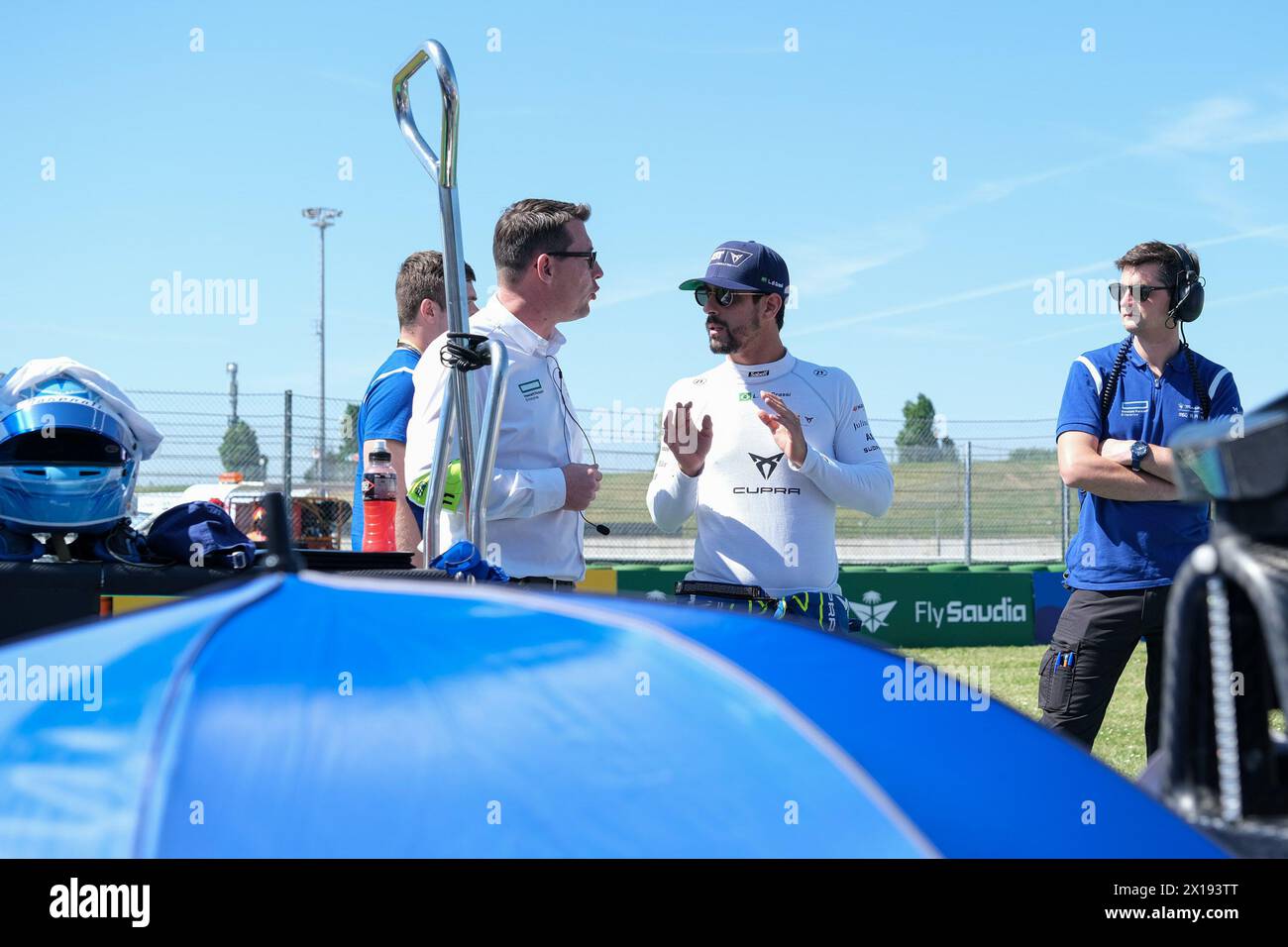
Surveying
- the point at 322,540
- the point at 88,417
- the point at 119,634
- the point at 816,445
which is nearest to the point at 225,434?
the point at 322,540

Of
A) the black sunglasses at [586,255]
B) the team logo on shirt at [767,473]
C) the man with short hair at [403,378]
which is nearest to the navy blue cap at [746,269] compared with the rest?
the black sunglasses at [586,255]

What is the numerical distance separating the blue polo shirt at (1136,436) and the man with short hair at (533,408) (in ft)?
5.55

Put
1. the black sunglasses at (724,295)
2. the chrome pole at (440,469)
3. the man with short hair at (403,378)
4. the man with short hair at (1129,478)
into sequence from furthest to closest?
the man with short hair at (403,378) → the man with short hair at (1129,478) → the black sunglasses at (724,295) → the chrome pole at (440,469)

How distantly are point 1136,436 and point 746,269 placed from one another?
1448 millimetres

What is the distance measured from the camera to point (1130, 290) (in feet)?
13.4

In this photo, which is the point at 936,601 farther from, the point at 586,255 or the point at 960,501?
the point at 586,255

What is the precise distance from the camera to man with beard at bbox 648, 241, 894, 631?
372 centimetres

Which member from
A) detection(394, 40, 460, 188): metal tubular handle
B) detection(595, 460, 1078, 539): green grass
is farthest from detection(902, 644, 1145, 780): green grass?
detection(595, 460, 1078, 539): green grass

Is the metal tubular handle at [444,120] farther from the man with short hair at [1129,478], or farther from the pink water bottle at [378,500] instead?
the man with short hair at [1129,478]

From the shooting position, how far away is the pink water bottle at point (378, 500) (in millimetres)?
3512

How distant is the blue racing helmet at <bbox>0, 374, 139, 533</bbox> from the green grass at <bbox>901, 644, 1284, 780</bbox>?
328 cm

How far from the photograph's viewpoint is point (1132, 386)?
4125mm

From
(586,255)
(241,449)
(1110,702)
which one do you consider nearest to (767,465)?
(586,255)
